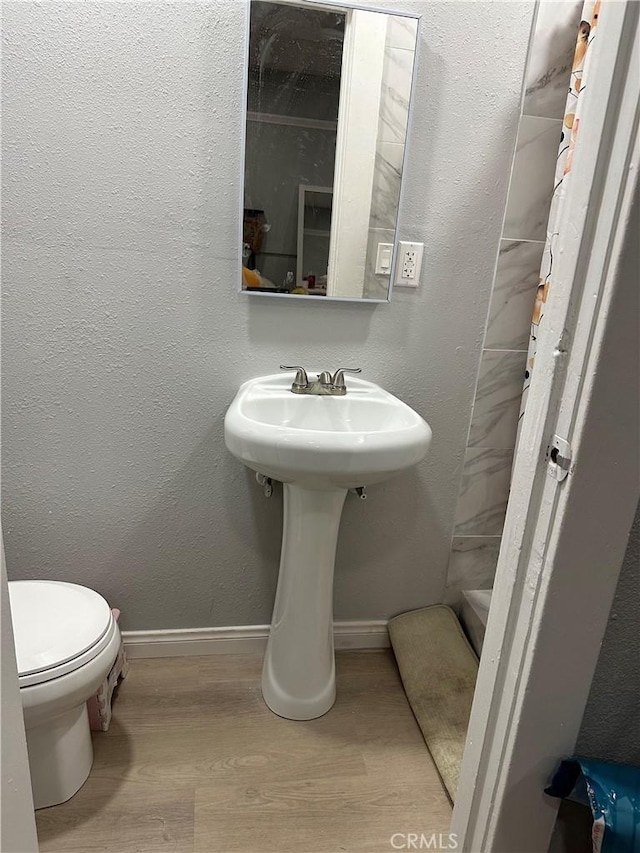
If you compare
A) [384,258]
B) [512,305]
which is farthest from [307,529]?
[512,305]

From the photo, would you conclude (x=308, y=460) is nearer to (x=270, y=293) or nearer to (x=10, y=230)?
(x=270, y=293)

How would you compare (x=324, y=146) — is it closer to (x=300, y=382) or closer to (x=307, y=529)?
(x=300, y=382)

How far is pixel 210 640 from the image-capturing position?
5.26 ft

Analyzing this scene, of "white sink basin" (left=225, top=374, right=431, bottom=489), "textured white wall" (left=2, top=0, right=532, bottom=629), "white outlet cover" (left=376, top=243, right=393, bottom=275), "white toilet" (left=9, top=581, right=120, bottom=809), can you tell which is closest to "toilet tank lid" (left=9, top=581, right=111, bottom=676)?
"white toilet" (left=9, top=581, right=120, bottom=809)

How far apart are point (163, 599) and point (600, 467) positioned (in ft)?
4.42

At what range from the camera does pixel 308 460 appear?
3.43ft

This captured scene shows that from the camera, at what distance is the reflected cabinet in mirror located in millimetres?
1228

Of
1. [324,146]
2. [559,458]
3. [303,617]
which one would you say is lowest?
[303,617]

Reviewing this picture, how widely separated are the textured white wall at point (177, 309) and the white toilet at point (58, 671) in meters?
0.29

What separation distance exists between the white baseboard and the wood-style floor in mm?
50

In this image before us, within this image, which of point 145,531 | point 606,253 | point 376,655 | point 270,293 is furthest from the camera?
point 376,655

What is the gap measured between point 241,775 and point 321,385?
964 millimetres

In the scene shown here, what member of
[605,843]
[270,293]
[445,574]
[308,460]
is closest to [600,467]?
[605,843]

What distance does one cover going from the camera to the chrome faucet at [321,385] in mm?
1369
